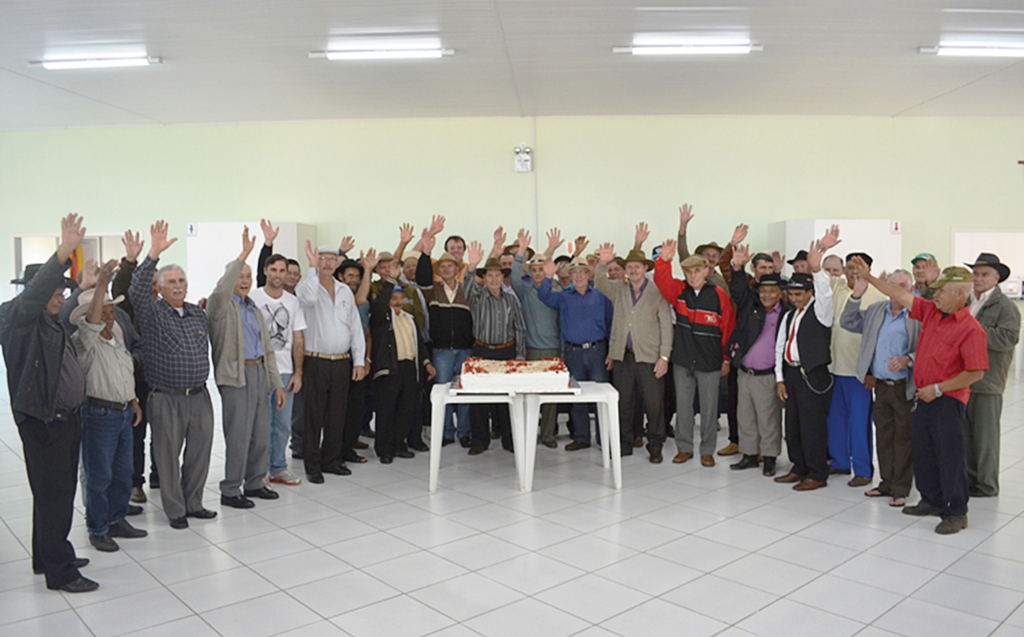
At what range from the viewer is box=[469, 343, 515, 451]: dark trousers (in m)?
6.50

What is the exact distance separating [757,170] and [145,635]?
935cm

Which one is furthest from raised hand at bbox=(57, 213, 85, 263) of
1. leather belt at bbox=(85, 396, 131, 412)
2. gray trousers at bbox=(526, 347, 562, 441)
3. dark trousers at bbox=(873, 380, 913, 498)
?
dark trousers at bbox=(873, 380, 913, 498)

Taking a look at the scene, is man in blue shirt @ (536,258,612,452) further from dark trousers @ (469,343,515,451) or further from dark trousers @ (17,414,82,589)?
dark trousers @ (17,414,82,589)

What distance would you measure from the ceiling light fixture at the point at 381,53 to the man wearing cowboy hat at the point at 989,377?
16.7 ft

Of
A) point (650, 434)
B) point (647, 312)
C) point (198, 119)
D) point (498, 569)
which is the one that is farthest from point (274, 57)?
point (498, 569)

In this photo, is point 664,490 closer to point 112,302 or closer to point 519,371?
point 519,371

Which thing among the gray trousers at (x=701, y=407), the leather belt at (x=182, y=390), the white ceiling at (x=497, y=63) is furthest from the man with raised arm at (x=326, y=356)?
the gray trousers at (x=701, y=407)

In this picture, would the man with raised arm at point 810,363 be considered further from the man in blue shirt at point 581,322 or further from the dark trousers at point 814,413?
the man in blue shirt at point 581,322

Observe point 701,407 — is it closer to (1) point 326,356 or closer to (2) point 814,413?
(2) point 814,413

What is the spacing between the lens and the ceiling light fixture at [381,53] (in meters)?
7.46

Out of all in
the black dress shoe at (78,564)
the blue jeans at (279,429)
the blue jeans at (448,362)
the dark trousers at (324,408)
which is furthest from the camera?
the blue jeans at (448,362)

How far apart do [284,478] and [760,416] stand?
364cm

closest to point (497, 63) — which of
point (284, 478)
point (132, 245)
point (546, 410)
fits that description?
point (546, 410)

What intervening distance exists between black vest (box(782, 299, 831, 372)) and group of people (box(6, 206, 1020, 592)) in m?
0.01
